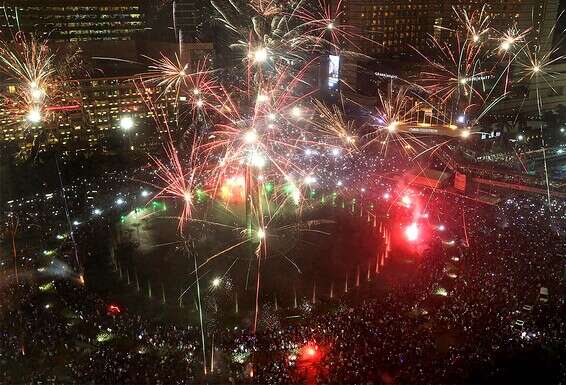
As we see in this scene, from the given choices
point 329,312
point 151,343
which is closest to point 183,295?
point 151,343

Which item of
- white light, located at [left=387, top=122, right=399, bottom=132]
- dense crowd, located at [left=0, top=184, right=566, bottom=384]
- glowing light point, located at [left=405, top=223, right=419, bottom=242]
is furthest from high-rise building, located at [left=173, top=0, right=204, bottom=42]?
dense crowd, located at [left=0, top=184, right=566, bottom=384]

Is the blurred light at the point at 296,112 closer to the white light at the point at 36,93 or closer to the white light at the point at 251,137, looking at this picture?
the white light at the point at 36,93

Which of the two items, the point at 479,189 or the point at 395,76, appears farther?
the point at 395,76

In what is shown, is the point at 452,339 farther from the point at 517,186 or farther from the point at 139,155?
the point at 139,155

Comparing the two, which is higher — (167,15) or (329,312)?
(167,15)

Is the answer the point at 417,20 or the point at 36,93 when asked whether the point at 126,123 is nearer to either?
the point at 36,93

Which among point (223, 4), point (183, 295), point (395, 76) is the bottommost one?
point (183, 295)

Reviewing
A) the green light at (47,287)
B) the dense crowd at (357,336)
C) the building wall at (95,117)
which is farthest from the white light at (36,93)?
the green light at (47,287)

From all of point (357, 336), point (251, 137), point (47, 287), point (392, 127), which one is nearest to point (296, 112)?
point (392, 127)
